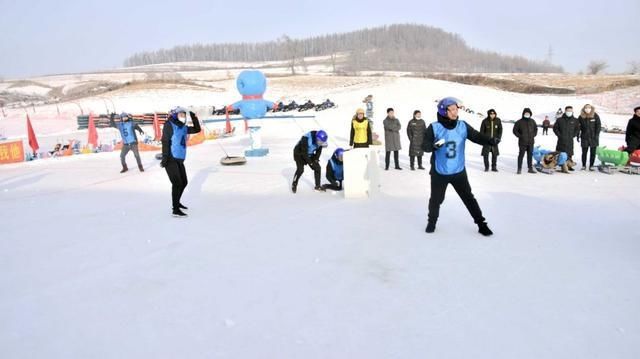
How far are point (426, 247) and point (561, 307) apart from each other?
1670 millimetres

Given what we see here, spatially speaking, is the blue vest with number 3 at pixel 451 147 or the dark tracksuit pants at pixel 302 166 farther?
the dark tracksuit pants at pixel 302 166

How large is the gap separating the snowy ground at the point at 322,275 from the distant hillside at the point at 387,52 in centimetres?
9744

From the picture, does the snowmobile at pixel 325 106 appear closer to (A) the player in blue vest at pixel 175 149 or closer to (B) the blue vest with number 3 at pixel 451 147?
(A) the player in blue vest at pixel 175 149

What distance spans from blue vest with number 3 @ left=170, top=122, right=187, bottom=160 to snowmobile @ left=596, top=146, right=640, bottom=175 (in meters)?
8.69

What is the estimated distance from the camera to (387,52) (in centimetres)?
10931

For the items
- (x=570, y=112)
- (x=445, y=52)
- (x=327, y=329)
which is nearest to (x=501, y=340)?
(x=327, y=329)

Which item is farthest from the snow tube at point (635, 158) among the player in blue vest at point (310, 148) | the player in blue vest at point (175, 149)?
the player in blue vest at point (175, 149)

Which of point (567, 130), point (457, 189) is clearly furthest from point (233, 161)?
point (567, 130)

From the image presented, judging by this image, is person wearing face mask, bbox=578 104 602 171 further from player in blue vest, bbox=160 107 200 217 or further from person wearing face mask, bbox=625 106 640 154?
player in blue vest, bbox=160 107 200 217

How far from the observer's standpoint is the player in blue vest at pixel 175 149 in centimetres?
654

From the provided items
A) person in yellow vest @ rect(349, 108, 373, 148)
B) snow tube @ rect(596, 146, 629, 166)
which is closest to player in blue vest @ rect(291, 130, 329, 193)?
person in yellow vest @ rect(349, 108, 373, 148)

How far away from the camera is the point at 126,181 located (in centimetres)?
992

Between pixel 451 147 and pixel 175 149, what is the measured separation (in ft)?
13.0

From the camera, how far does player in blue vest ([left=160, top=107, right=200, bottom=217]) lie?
654 centimetres
